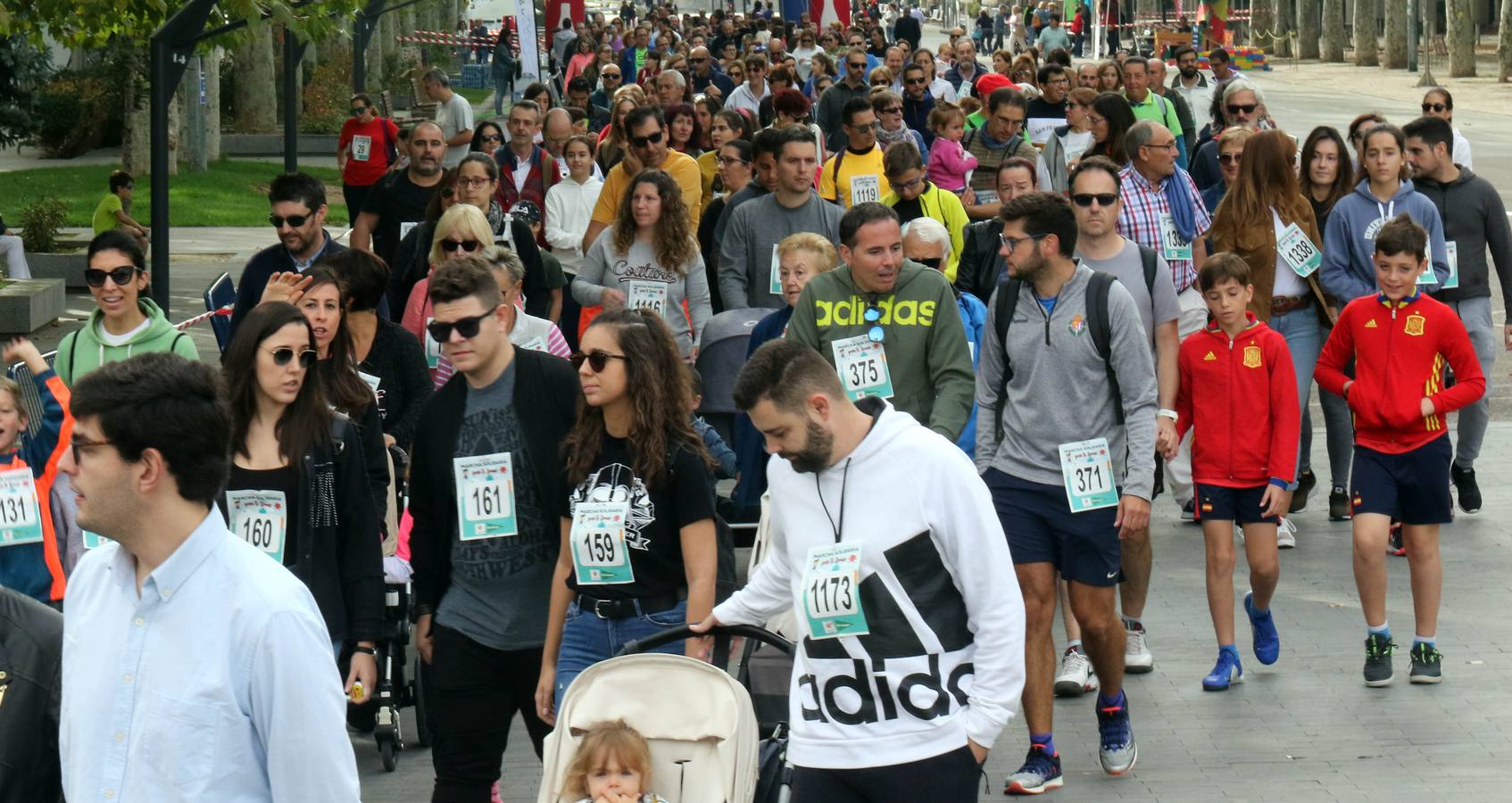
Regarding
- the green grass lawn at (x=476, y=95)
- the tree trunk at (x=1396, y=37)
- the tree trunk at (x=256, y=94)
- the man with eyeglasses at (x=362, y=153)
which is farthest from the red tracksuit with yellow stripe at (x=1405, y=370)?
the tree trunk at (x=1396, y=37)

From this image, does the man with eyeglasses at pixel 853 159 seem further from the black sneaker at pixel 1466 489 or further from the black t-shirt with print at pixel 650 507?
the black t-shirt with print at pixel 650 507

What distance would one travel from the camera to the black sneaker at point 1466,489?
1084 centimetres

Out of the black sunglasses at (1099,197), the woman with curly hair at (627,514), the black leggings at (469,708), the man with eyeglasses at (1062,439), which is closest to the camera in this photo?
the woman with curly hair at (627,514)

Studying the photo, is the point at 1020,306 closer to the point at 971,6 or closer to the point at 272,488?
the point at 272,488

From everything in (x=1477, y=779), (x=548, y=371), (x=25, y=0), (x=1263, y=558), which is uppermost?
(x=25, y=0)

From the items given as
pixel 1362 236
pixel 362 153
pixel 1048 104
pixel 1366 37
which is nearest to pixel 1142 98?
pixel 1048 104

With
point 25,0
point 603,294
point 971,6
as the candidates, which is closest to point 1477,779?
point 603,294

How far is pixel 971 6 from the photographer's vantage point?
120 meters

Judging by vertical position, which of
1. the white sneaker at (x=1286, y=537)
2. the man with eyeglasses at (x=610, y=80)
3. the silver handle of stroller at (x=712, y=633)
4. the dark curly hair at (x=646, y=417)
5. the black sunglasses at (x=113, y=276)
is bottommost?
the white sneaker at (x=1286, y=537)

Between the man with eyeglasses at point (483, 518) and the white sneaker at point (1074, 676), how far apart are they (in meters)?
2.75

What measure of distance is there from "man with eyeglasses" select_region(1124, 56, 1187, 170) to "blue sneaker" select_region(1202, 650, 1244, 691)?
8.10m

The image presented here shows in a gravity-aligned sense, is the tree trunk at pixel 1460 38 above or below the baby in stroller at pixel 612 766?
above

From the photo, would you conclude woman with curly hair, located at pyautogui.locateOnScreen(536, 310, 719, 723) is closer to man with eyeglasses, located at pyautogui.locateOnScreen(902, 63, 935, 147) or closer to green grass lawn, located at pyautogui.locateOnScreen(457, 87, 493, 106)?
man with eyeglasses, located at pyautogui.locateOnScreen(902, 63, 935, 147)

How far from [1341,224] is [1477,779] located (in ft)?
11.8
